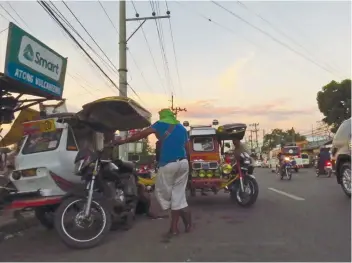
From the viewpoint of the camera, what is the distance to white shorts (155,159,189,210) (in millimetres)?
6270

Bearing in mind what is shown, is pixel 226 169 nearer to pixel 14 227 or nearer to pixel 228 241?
pixel 228 241

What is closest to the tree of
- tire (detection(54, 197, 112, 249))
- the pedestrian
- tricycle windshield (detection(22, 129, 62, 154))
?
the pedestrian

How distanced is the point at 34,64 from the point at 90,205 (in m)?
4.91

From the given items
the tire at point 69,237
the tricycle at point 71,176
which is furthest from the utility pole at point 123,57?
the tire at point 69,237

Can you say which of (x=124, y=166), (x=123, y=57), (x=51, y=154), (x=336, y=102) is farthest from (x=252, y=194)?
(x=336, y=102)

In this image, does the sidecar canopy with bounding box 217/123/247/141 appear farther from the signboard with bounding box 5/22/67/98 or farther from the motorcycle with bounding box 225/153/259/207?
the signboard with bounding box 5/22/67/98

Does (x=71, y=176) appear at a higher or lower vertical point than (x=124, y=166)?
lower

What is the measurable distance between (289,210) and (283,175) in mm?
11386

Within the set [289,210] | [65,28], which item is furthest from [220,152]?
[65,28]

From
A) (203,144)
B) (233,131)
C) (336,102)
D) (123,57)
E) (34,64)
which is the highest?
(336,102)

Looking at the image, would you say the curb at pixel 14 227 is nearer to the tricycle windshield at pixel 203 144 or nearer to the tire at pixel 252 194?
the tire at pixel 252 194

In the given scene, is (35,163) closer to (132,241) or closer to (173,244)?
(132,241)

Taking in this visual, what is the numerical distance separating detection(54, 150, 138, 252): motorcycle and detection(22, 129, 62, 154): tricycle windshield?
2.11ft

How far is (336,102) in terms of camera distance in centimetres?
4875
